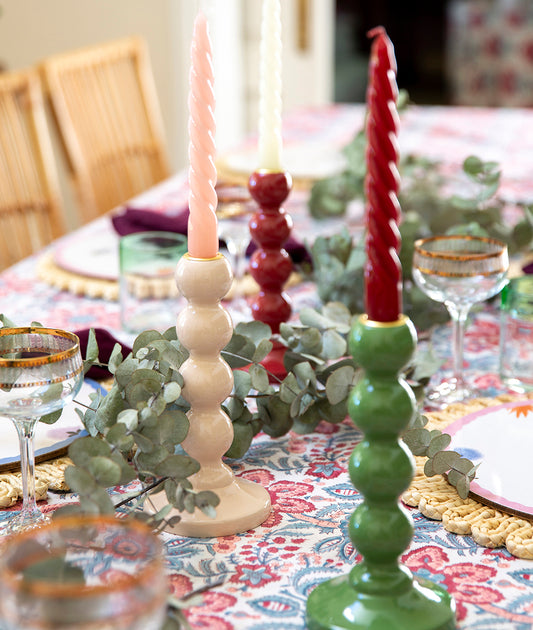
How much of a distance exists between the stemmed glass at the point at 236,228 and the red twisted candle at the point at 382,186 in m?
0.58

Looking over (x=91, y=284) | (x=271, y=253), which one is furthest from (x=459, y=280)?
(x=91, y=284)

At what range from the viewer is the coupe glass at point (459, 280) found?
2.67 ft

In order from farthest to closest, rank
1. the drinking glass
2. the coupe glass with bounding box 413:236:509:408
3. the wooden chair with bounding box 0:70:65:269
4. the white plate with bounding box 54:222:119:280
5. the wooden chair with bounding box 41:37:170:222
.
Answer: the wooden chair with bounding box 41:37:170:222 → the wooden chair with bounding box 0:70:65:269 → the white plate with bounding box 54:222:119:280 → the coupe glass with bounding box 413:236:509:408 → the drinking glass

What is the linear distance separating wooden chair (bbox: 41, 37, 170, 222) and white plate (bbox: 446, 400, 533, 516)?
4.87 ft

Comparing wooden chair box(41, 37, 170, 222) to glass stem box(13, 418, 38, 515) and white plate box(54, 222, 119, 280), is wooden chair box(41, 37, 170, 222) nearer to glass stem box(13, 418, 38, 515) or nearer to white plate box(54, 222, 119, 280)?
white plate box(54, 222, 119, 280)

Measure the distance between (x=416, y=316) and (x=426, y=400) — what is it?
0.54 ft

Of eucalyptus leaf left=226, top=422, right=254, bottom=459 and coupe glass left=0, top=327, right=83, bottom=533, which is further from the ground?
coupe glass left=0, top=327, right=83, bottom=533

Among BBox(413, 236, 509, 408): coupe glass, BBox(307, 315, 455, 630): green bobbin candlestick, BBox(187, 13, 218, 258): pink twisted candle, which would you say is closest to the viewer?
BBox(307, 315, 455, 630): green bobbin candlestick

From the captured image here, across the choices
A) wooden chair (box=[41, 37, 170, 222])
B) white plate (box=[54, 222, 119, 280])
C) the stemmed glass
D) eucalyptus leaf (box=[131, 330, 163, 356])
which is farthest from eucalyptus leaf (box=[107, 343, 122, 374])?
wooden chair (box=[41, 37, 170, 222])

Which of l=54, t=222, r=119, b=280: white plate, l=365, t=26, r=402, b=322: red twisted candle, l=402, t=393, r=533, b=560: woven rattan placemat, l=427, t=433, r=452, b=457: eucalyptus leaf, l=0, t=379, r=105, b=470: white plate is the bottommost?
l=54, t=222, r=119, b=280: white plate

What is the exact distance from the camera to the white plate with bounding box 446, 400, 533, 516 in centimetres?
64

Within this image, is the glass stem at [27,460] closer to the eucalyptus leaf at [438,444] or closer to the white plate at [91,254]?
the eucalyptus leaf at [438,444]

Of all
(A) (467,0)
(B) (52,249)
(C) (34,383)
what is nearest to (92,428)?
(C) (34,383)

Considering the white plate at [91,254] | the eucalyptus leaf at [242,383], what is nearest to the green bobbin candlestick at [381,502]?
the eucalyptus leaf at [242,383]
